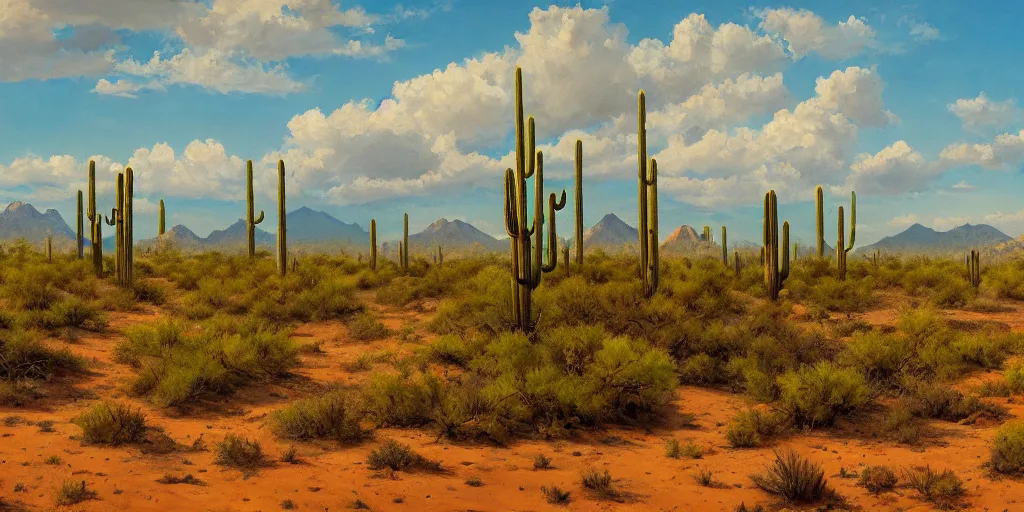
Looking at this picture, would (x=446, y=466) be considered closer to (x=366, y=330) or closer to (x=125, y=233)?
(x=366, y=330)

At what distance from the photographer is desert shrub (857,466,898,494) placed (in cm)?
864

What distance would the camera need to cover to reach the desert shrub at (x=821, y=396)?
11250 mm

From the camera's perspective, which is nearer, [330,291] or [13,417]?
[13,417]

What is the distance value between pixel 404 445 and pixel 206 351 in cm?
550

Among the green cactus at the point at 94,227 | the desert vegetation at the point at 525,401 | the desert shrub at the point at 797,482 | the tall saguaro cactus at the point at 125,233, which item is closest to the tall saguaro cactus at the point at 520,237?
the desert vegetation at the point at 525,401

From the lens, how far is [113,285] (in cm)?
2447

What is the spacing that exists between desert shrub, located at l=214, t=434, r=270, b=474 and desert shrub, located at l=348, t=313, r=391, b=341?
9.06 meters

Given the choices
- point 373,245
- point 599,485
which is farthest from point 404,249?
point 599,485

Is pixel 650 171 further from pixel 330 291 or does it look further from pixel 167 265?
pixel 167 265

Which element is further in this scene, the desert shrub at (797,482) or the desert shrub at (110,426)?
the desert shrub at (110,426)

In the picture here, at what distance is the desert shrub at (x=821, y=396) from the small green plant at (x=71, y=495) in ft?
32.1

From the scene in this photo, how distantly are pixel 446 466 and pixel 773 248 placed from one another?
50.3ft

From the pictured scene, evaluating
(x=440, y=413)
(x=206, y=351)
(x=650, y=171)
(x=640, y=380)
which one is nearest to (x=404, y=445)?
(x=440, y=413)

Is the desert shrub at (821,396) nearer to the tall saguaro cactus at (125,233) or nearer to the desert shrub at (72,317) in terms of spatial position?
the desert shrub at (72,317)
